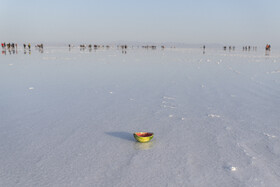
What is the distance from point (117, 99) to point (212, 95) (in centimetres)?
455

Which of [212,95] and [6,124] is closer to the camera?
[6,124]

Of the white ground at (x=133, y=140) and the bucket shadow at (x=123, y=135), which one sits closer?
the white ground at (x=133, y=140)

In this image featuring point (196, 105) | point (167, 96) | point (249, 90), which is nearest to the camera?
point (196, 105)

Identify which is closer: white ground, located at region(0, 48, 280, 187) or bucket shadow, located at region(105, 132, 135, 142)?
white ground, located at region(0, 48, 280, 187)

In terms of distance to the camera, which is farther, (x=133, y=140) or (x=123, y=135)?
(x=123, y=135)

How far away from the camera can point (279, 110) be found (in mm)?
8773

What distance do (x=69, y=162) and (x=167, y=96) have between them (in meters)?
6.85

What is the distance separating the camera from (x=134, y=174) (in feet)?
15.0

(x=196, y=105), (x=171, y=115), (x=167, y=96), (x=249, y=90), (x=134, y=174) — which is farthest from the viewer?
(x=249, y=90)

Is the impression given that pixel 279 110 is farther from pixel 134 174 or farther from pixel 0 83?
pixel 0 83

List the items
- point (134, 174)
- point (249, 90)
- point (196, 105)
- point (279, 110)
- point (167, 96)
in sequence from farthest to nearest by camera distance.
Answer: point (249, 90) < point (167, 96) < point (196, 105) < point (279, 110) < point (134, 174)

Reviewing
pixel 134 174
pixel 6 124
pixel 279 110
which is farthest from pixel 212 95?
pixel 6 124

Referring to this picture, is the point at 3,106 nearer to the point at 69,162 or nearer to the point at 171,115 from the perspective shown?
the point at 69,162

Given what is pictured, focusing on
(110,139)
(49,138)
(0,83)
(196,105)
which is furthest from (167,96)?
(0,83)
